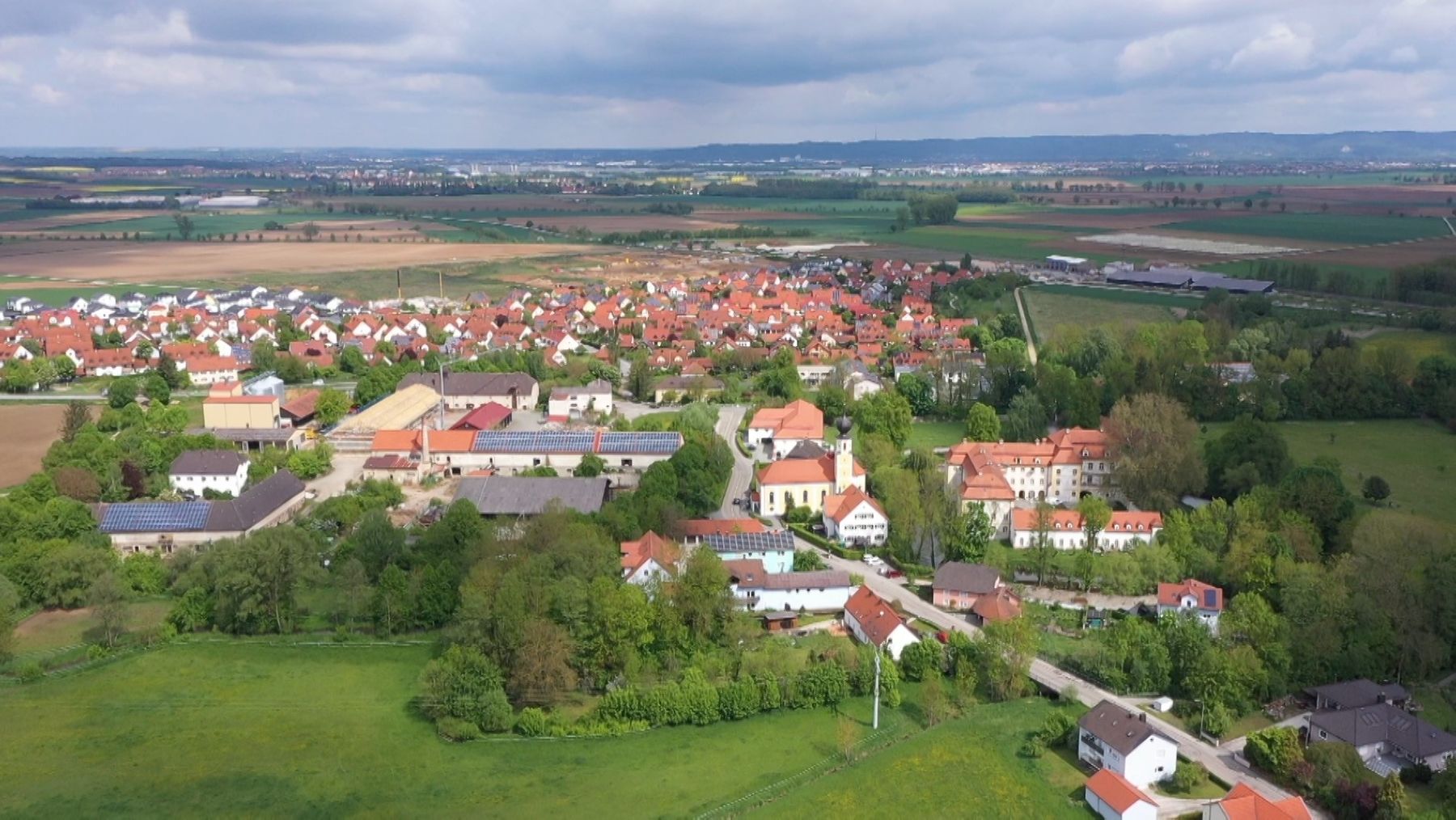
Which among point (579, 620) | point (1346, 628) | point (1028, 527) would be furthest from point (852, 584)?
point (1346, 628)

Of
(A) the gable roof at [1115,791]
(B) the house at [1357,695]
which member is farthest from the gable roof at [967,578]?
(A) the gable roof at [1115,791]

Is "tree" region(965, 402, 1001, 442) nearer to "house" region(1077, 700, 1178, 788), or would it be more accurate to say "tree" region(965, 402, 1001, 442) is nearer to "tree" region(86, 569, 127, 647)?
"house" region(1077, 700, 1178, 788)

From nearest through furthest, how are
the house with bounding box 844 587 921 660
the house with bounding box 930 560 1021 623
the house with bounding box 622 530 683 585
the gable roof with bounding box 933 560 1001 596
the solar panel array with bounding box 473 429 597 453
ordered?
the house with bounding box 844 587 921 660, the house with bounding box 930 560 1021 623, the house with bounding box 622 530 683 585, the gable roof with bounding box 933 560 1001 596, the solar panel array with bounding box 473 429 597 453

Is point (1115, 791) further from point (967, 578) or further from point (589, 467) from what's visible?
point (589, 467)

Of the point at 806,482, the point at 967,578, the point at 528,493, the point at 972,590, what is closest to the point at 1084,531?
the point at 967,578

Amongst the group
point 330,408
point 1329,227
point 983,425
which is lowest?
point 330,408

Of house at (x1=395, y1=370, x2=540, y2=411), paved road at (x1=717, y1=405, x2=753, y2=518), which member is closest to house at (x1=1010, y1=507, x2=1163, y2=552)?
paved road at (x1=717, y1=405, x2=753, y2=518)

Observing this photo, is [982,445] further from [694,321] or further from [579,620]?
[694,321]
